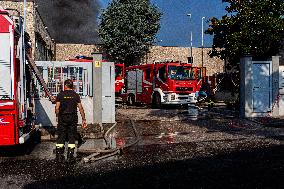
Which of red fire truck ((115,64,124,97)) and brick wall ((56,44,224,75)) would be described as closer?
red fire truck ((115,64,124,97))

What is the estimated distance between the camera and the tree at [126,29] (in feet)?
142

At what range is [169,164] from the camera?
24.9 feet

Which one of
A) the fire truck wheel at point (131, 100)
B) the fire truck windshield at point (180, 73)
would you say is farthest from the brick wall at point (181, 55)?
the fire truck windshield at point (180, 73)

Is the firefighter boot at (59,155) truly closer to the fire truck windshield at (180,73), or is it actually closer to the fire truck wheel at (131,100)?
the fire truck windshield at (180,73)

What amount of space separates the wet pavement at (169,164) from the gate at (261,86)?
419 centimetres

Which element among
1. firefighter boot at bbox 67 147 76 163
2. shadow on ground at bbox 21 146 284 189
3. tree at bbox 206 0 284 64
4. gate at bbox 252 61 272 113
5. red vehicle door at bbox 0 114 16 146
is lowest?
shadow on ground at bbox 21 146 284 189

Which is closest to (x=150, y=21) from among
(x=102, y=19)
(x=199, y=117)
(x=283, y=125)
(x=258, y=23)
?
(x=102, y=19)

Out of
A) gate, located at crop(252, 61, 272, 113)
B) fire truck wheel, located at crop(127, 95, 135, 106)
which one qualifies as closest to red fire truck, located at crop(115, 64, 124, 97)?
fire truck wheel, located at crop(127, 95, 135, 106)

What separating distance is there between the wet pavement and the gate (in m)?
4.19

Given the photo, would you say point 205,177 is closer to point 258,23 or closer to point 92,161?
point 92,161

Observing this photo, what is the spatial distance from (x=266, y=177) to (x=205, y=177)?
103 centimetres

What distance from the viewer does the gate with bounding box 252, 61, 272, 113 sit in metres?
16.3

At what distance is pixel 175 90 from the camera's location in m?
20.1

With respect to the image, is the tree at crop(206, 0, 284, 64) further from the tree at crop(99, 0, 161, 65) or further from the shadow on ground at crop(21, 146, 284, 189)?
the tree at crop(99, 0, 161, 65)
